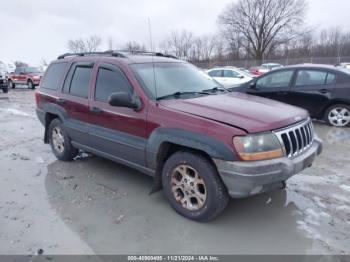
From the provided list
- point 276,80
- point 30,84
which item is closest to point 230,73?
point 276,80

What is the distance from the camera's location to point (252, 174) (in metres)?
2.97

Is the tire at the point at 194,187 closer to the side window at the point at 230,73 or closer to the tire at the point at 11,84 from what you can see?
the side window at the point at 230,73

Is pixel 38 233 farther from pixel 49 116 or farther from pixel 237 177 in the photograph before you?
pixel 49 116

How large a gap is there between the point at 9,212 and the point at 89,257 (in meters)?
1.49

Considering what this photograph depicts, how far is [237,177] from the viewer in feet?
9.87

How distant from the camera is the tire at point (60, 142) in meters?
5.32

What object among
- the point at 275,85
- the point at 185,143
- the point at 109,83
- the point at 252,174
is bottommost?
the point at 252,174

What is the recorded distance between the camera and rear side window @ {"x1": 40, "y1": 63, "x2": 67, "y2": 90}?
5.40m

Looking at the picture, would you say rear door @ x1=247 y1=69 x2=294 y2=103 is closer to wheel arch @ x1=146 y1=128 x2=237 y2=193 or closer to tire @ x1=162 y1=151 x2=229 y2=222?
wheel arch @ x1=146 y1=128 x2=237 y2=193

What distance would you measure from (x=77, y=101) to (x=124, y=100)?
1.47 meters

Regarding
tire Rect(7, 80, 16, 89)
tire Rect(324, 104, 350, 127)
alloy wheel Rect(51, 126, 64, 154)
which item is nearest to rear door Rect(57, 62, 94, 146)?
alloy wheel Rect(51, 126, 64, 154)

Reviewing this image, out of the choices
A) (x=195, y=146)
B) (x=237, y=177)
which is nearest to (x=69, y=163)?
(x=195, y=146)

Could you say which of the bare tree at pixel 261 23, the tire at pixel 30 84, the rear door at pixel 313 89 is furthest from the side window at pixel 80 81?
the bare tree at pixel 261 23

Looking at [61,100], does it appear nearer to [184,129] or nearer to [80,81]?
[80,81]
